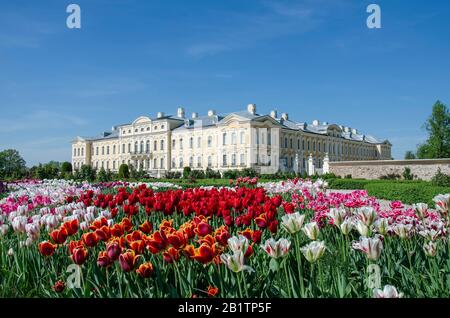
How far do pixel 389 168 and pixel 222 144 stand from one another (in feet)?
68.5

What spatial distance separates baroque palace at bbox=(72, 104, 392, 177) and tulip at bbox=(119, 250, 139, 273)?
34.1m

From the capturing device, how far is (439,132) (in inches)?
1654

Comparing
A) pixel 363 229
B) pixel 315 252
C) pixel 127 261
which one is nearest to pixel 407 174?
pixel 363 229

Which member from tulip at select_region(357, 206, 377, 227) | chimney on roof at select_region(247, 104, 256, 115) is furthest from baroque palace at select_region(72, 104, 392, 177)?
tulip at select_region(357, 206, 377, 227)

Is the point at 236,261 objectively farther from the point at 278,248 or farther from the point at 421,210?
the point at 421,210

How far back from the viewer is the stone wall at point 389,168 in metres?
26.3

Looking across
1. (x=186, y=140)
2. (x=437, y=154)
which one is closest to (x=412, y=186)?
(x=437, y=154)

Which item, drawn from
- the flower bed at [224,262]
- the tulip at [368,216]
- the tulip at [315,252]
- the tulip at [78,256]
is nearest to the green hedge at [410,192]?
the flower bed at [224,262]

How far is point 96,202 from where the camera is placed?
4227 mm

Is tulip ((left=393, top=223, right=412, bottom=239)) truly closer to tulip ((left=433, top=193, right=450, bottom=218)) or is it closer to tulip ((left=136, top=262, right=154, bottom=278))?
tulip ((left=433, top=193, right=450, bottom=218))

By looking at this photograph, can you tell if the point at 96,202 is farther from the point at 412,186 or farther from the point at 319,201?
the point at 412,186

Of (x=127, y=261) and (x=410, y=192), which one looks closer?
(x=127, y=261)

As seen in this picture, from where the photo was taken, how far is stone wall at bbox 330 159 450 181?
86.4 ft
